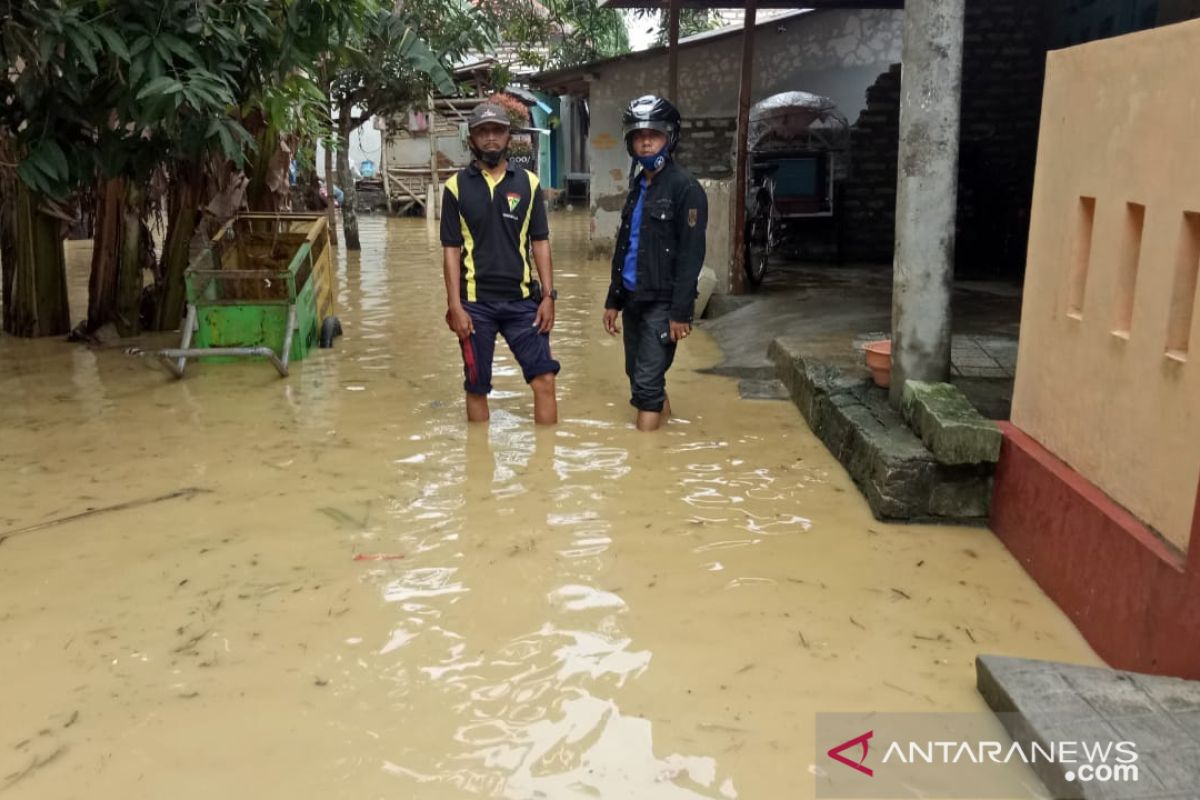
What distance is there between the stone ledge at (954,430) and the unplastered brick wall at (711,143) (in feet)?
29.5

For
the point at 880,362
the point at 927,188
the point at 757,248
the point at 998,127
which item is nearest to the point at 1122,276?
the point at 927,188

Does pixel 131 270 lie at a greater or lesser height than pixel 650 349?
greater

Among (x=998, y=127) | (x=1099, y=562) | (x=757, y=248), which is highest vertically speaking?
(x=998, y=127)

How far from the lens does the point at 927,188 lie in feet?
15.8

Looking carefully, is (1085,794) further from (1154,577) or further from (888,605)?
(888,605)

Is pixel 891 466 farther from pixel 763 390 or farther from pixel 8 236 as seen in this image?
pixel 8 236

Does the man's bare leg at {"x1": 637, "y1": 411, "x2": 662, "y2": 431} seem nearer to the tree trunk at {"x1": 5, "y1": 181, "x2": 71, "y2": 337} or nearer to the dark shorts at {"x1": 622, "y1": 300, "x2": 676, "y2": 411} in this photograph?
the dark shorts at {"x1": 622, "y1": 300, "x2": 676, "y2": 411}

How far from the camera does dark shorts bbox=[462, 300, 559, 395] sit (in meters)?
5.56

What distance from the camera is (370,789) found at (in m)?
2.60

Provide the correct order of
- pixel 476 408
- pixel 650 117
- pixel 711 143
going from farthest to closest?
pixel 711 143 → pixel 476 408 → pixel 650 117

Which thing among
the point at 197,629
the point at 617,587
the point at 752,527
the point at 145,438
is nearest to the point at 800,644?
the point at 617,587

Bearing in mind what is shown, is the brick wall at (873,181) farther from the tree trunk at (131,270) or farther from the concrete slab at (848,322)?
the tree trunk at (131,270)

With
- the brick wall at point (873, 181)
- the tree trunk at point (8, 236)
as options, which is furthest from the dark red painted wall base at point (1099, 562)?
the brick wall at point (873, 181)

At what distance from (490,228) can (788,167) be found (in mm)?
7221
